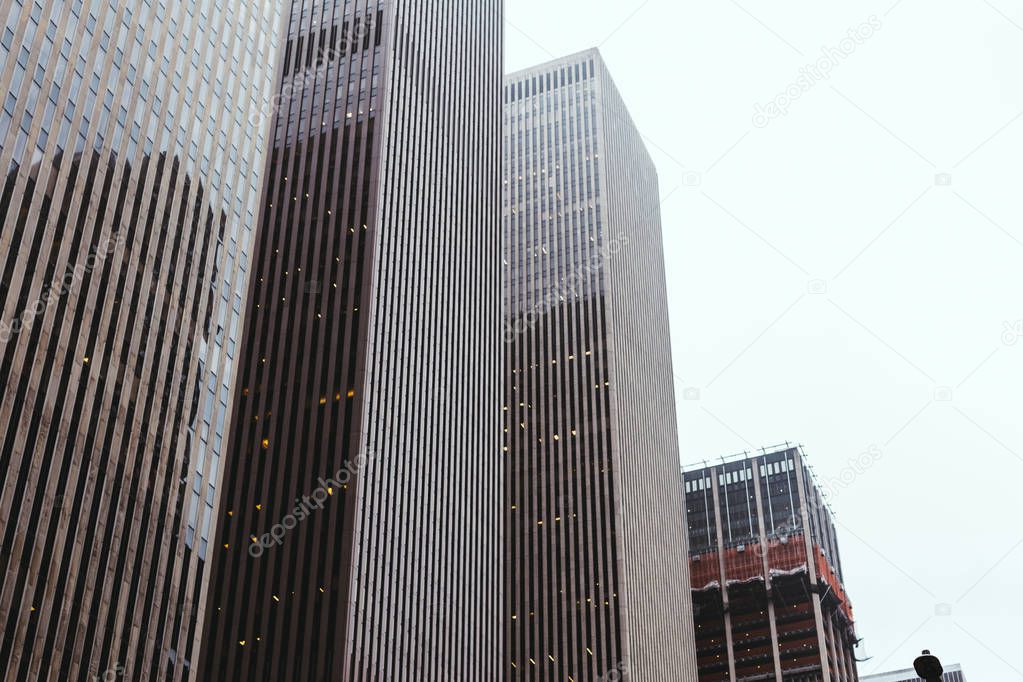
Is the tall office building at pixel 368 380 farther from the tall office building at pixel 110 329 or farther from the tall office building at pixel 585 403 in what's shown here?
the tall office building at pixel 585 403

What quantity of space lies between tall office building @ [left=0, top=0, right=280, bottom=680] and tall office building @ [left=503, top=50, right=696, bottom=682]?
2686 inches

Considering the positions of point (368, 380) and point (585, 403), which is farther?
point (585, 403)

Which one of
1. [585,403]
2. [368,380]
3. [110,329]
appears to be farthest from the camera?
[585,403]

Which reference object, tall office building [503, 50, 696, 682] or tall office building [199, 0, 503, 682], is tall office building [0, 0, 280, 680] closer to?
tall office building [199, 0, 503, 682]

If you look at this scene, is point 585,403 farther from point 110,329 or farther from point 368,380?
point 110,329

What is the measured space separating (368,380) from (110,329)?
96.3 feet

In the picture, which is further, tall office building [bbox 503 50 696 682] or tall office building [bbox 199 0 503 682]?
tall office building [bbox 503 50 696 682]

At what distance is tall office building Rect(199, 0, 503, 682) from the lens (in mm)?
82500

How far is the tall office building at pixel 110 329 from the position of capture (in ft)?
178

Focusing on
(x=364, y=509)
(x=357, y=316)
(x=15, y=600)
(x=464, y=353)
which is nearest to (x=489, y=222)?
(x=464, y=353)

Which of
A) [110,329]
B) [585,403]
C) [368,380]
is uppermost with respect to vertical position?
[585,403]

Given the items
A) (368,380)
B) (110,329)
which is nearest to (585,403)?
(368,380)

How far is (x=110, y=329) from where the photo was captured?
203ft

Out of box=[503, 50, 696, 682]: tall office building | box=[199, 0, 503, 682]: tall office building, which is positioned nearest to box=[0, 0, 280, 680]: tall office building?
box=[199, 0, 503, 682]: tall office building
